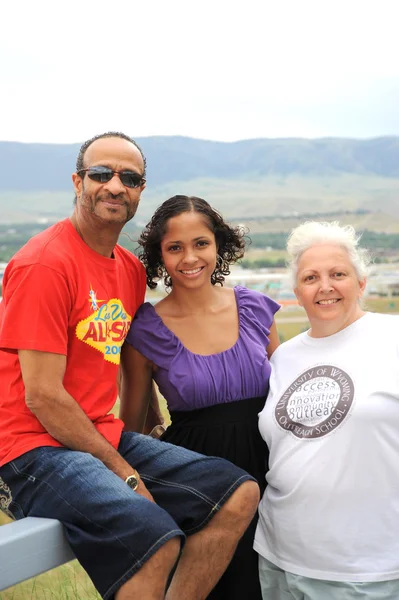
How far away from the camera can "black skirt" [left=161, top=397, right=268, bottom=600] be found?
8.56ft

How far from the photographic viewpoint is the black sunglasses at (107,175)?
8.29ft

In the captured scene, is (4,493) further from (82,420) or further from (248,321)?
(248,321)

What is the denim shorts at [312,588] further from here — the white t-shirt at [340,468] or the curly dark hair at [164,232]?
the curly dark hair at [164,232]

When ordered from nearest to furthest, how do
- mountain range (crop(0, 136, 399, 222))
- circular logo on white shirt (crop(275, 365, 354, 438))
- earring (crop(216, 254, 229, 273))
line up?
circular logo on white shirt (crop(275, 365, 354, 438)) < earring (crop(216, 254, 229, 273)) < mountain range (crop(0, 136, 399, 222))

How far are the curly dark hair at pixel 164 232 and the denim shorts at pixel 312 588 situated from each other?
1224 mm

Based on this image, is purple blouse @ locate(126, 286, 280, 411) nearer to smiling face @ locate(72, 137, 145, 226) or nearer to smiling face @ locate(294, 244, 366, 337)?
smiling face @ locate(294, 244, 366, 337)

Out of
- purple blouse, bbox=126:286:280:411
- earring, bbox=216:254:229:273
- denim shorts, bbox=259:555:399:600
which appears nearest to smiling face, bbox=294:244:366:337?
purple blouse, bbox=126:286:280:411

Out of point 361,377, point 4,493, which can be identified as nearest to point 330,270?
point 361,377

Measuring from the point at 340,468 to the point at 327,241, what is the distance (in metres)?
0.85

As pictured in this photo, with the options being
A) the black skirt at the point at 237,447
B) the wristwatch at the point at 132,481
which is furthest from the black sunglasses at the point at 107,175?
the wristwatch at the point at 132,481

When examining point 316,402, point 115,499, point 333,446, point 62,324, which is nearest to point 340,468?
point 333,446

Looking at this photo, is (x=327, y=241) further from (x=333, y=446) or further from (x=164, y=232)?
(x=333, y=446)

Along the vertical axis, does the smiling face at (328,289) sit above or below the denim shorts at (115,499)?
above

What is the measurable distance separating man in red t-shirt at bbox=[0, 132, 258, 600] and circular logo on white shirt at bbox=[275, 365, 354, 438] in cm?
26
